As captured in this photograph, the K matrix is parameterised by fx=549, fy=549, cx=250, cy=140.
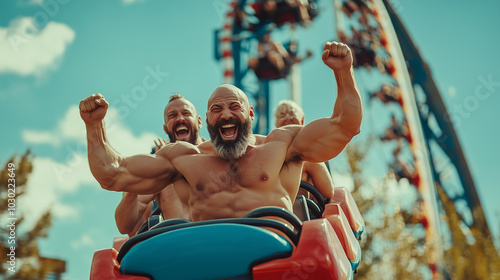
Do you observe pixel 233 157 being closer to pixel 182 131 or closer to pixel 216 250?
pixel 216 250

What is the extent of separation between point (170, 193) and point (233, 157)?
1018mm

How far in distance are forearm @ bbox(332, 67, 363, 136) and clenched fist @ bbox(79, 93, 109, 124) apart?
1.00m

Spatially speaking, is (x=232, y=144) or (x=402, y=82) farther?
(x=402, y=82)

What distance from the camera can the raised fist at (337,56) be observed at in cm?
227

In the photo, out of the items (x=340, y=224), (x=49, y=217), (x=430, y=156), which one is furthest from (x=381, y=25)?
(x=340, y=224)

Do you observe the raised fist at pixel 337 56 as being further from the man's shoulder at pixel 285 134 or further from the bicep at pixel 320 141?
the man's shoulder at pixel 285 134

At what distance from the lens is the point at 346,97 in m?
2.29

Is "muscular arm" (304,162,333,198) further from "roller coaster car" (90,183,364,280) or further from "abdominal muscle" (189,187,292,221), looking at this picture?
"roller coaster car" (90,183,364,280)

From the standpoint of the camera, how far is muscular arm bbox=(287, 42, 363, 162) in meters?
2.28

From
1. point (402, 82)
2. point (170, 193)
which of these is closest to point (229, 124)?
point (170, 193)

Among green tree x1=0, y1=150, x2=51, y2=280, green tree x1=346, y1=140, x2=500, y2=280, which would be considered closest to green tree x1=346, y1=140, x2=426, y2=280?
green tree x1=346, y1=140, x2=500, y2=280

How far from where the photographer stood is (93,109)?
2.36 meters

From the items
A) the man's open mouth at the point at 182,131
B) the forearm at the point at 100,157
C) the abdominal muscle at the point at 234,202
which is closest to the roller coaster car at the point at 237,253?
the abdominal muscle at the point at 234,202

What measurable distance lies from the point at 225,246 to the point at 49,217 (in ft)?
21.3
